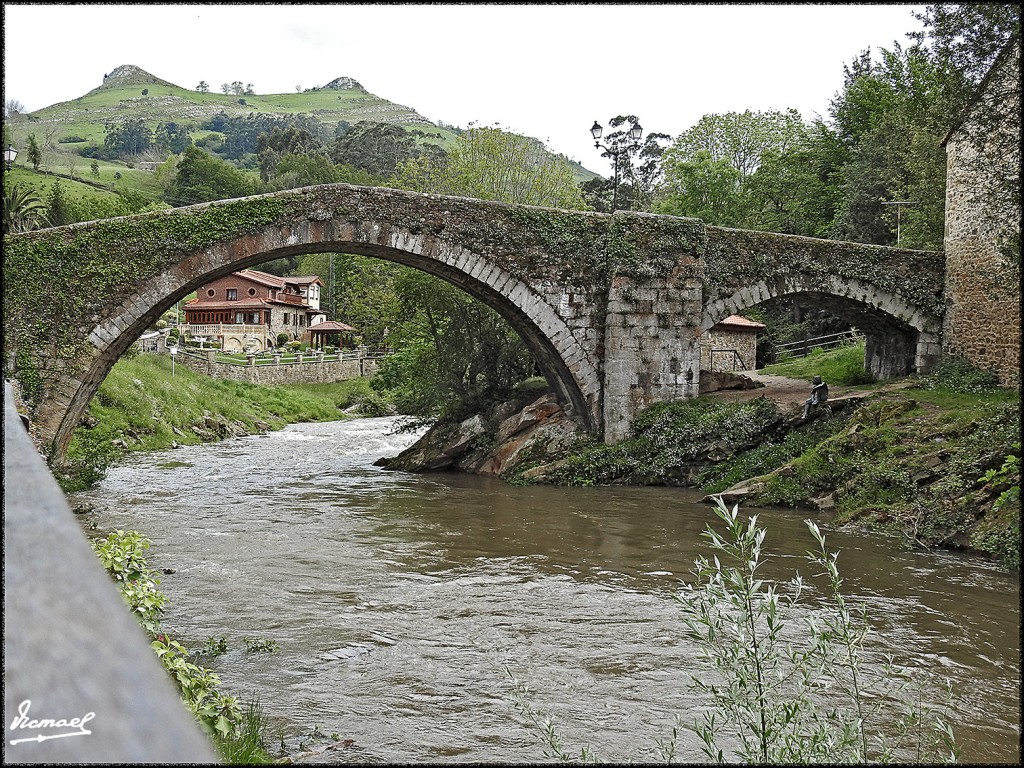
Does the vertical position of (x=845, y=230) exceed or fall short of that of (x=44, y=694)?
it exceeds it

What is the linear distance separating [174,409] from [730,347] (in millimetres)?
17618

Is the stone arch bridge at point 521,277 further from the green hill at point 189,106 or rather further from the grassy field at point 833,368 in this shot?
the green hill at point 189,106

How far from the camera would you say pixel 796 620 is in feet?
22.3

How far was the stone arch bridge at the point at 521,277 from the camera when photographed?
1298 centimetres

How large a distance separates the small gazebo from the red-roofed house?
810 mm

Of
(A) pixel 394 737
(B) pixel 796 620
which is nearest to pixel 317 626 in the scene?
(A) pixel 394 737

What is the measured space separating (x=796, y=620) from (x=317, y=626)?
3.80 m

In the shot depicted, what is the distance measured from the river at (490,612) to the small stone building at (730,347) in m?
14.8

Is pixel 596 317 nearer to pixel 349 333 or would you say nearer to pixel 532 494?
pixel 532 494

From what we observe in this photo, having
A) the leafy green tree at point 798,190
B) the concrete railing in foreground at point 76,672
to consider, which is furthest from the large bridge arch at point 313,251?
the leafy green tree at point 798,190

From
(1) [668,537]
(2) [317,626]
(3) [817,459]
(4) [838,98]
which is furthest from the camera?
(4) [838,98]

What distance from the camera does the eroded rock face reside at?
54.2ft

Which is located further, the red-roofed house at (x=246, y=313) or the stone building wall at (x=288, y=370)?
the red-roofed house at (x=246, y=313)

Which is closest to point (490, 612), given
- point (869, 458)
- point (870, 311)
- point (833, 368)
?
point (869, 458)
